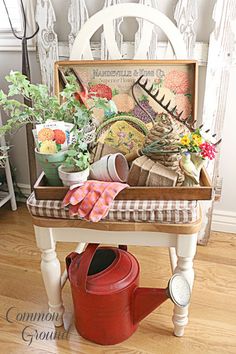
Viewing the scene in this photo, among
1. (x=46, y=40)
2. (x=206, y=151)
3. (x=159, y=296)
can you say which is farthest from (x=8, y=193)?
(x=206, y=151)

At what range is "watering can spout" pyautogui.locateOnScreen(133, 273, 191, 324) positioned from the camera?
3.31 ft

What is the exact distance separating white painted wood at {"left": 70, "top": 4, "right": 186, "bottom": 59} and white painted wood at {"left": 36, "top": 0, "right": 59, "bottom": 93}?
0.64 feet

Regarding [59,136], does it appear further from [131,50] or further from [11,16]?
[11,16]

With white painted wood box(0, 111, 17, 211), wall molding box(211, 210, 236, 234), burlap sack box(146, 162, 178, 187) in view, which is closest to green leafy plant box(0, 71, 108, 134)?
burlap sack box(146, 162, 178, 187)

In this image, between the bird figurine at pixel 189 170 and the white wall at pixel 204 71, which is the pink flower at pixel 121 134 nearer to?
the bird figurine at pixel 189 170

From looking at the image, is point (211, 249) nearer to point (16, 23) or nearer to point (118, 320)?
point (118, 320)

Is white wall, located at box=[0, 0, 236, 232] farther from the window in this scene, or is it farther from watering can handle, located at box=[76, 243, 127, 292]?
watering can handle, located at box=[76, 243, 127, 292]

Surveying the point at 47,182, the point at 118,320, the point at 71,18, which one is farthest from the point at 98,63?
the point at 118,320

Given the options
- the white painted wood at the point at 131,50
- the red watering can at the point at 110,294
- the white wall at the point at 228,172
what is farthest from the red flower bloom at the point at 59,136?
the white wall at the point at 228,172

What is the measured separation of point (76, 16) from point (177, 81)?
1.64 feet

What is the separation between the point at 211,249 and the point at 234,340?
0.48m

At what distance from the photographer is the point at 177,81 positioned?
1328 mm

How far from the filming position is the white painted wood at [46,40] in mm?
1482

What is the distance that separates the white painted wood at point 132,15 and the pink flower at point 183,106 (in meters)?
0.15
